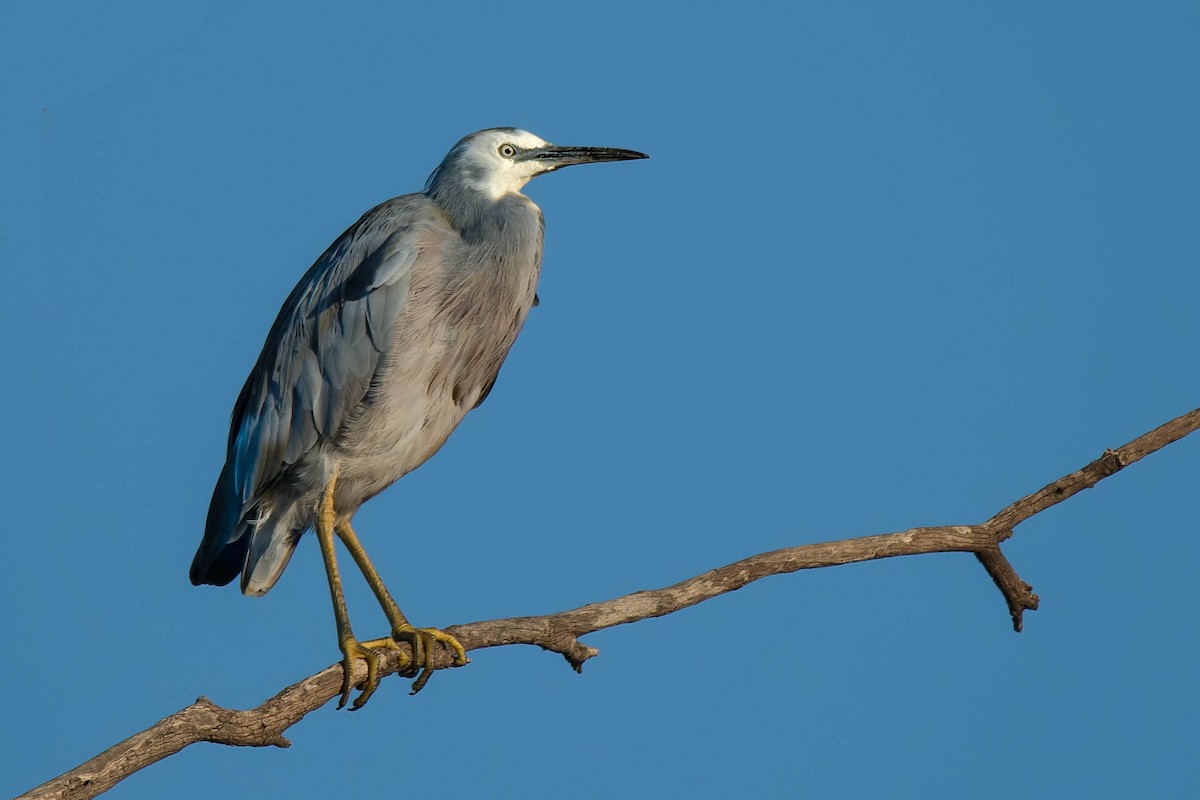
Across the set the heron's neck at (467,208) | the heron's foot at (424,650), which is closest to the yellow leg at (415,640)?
the heron's foot at (424,650)

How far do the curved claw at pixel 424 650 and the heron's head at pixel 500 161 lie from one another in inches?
54.5

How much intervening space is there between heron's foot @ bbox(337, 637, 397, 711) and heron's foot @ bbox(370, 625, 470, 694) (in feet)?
0.17

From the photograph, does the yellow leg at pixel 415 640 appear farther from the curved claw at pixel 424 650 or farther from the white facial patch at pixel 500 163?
the white facial patch at pixel 500 163

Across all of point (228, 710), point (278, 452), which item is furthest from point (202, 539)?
point (228, 710)

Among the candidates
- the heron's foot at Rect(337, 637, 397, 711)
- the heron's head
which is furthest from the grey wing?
the heron's foot at Rect(337, 637, 397, 711)

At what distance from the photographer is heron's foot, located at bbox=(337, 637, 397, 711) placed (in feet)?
13.5

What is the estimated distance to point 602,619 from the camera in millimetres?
4066

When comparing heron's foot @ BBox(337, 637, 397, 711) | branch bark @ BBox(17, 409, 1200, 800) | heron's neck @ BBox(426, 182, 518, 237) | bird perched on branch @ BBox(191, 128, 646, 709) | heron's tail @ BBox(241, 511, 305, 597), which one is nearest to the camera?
branch bark @ BBox(17, 409, 1200, 800)

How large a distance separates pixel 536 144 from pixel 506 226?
0.42 meters

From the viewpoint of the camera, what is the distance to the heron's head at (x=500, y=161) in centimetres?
475

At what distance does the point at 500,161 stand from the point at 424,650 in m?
1.57

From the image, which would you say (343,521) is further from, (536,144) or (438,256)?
(536,144)

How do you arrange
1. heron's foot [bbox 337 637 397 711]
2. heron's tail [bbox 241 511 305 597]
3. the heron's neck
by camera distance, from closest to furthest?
1. heron's foot [bbox 337 637 397 711]
2. the heron's neck
3. heron's tail [bbox 241 511 305 597]

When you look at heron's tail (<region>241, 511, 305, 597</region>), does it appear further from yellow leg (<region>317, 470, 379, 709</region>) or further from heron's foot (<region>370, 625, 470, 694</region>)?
heron's foot (<region>370, 625, 470, 694</region>)
